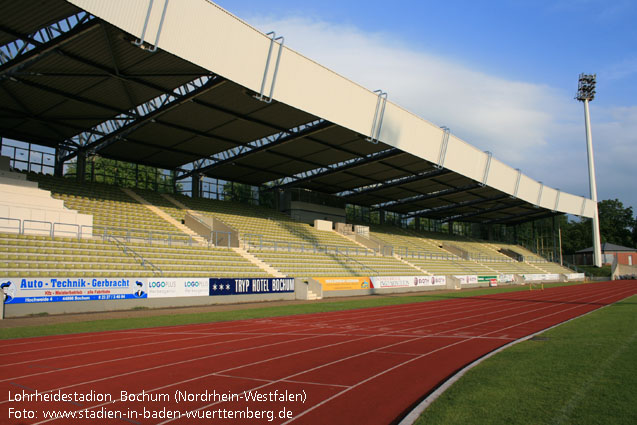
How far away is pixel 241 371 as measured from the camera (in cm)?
833

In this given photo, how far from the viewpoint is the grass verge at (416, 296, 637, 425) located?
5289mm

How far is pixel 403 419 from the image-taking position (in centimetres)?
542

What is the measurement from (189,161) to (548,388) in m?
32.7

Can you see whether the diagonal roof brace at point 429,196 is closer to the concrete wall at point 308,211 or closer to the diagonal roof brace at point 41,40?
the concrete wall at point 308,211

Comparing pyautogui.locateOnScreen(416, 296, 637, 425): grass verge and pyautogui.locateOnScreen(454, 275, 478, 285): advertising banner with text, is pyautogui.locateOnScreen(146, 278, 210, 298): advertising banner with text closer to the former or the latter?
pyautogui.locateOnScreen(416, 296, 637, 425): grass verge

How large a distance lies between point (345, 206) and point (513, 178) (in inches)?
714

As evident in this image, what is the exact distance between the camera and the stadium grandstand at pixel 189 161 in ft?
60.7

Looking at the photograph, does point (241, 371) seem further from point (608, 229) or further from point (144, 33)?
point (608, 229)

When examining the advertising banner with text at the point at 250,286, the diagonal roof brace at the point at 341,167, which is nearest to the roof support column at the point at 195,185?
the diagonal roof brace at the point at 341,167

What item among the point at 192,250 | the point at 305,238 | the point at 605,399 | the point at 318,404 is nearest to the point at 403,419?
the point at 318,404

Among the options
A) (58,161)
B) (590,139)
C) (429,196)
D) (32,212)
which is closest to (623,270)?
(590,139)

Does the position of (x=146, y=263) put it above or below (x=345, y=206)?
below

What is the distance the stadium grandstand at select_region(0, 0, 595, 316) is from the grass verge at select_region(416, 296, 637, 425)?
16.3 m

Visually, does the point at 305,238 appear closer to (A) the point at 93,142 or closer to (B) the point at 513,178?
(A) the point at 93,142
